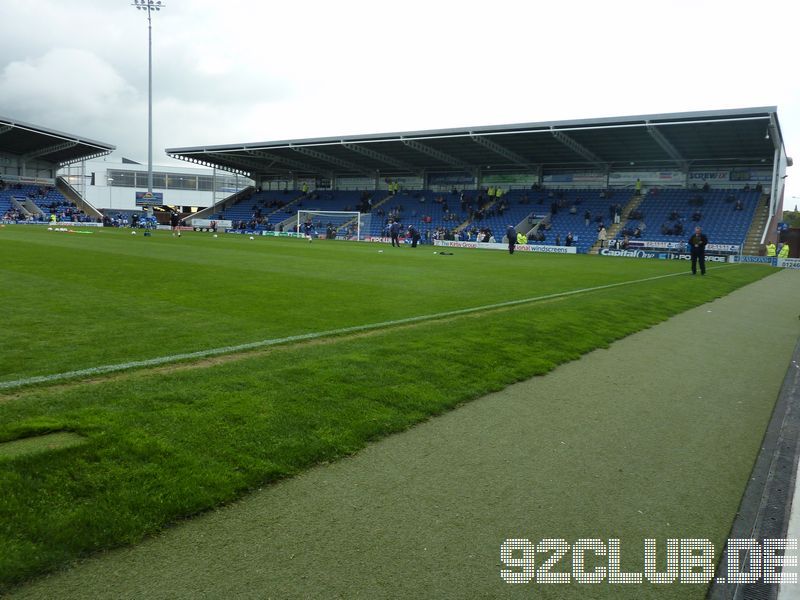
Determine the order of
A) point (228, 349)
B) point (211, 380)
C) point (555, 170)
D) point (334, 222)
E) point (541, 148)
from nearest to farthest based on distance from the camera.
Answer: point (211, 380), point (228, 349), point (541, 148), point (555, 170), point (334, 222)

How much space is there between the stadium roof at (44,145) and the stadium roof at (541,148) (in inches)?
467

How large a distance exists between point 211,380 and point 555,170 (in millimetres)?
53948

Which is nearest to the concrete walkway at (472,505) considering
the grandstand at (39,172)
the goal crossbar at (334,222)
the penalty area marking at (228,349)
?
the penalty area marking at (228,349)

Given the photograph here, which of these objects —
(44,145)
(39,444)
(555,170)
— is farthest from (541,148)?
(44,145)

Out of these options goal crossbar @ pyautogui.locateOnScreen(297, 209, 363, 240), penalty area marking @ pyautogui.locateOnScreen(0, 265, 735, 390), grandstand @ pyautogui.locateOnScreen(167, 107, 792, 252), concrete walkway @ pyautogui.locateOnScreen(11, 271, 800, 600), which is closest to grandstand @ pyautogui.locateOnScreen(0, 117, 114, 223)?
grandstand @ pyautogui.locateOnScreen(167, 107, 792, 252)

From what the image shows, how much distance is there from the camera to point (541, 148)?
161ft

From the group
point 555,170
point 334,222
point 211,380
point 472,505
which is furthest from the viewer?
point 334,222

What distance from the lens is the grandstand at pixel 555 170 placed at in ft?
134

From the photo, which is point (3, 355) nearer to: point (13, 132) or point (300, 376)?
point (300, 376)

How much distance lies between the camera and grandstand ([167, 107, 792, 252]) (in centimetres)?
4088

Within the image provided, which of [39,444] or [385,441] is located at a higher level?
[39,444]

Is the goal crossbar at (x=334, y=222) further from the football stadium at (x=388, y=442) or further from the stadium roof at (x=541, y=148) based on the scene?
the football stadium at (x=388, y=442)

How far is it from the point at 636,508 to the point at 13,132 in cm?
7248

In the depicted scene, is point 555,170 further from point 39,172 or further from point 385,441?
point 39,172
